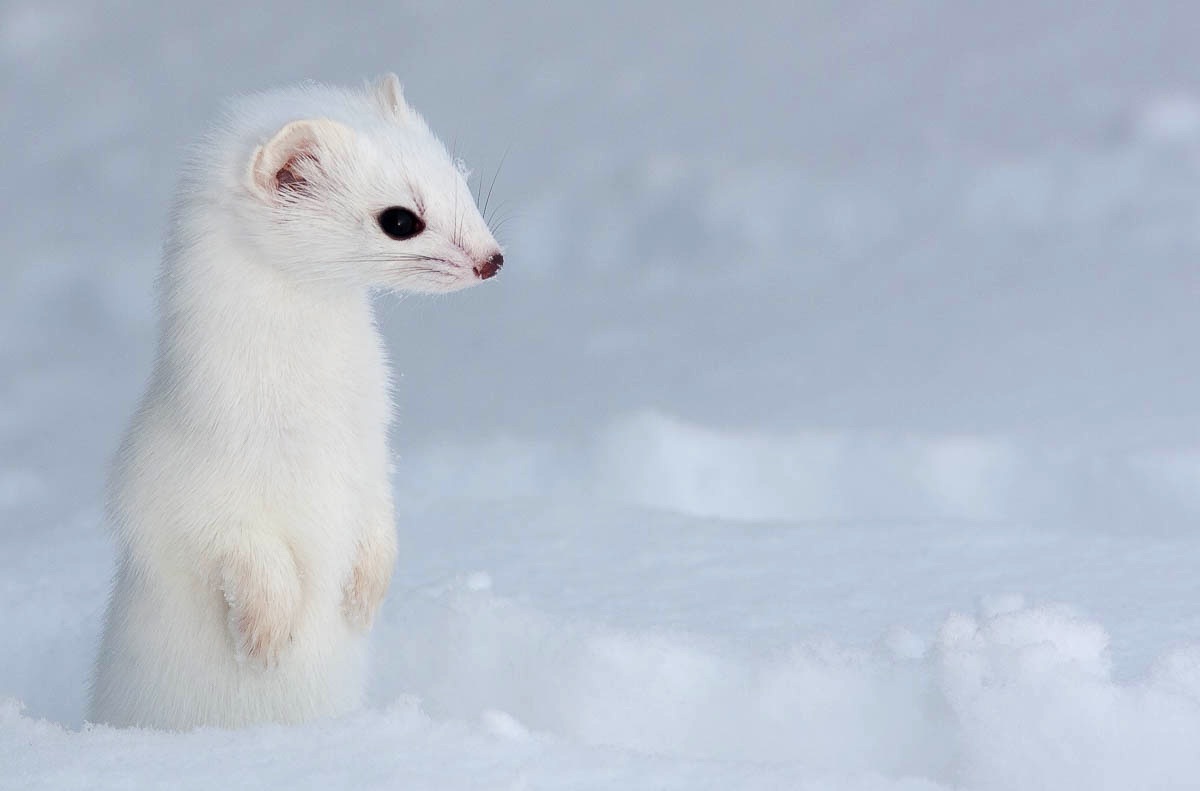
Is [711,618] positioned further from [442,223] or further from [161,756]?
[161,756]

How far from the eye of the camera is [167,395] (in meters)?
2.69

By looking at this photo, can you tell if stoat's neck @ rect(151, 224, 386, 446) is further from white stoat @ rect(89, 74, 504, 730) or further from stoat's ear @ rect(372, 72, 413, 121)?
stoat's ear @ rect(372, 72, 413, 121)

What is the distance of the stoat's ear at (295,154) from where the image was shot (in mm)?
2568

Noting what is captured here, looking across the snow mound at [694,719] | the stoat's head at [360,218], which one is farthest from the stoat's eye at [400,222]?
the snow mound at [694,719]

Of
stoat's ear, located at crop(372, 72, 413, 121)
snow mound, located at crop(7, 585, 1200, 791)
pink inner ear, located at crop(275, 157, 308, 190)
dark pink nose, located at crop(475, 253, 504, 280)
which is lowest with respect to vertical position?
snow mound, located at crop(7, 585, 1200, 791)

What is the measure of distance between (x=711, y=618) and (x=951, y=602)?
64cm

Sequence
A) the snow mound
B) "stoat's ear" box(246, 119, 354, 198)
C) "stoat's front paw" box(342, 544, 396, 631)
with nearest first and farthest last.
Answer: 1. the snow mound
2. "stoat's ear" box(246, 119, 354, 198)
3. "stoat's front paw" box(342, 544, 396, 631)

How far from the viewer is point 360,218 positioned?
262cm

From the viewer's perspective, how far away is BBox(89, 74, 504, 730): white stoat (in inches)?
102

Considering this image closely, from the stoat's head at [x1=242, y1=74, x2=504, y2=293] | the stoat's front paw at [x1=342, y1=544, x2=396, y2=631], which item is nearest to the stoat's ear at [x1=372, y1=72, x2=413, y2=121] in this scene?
the stoat's head at [x1=242, y1=74, x2=504, y2=293]

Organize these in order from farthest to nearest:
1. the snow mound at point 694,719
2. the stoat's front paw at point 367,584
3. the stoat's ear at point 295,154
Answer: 1. the stoat's front paw at point 367,584
2. the stoat's ear at point 295,154
3. the snow mound at point 694,719

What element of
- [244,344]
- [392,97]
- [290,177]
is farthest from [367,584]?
[392,97]

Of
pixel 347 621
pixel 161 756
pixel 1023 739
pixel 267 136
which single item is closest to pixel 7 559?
pixel 347 621

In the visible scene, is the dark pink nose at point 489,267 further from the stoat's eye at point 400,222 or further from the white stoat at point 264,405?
the stoat's eye at point 400,222
